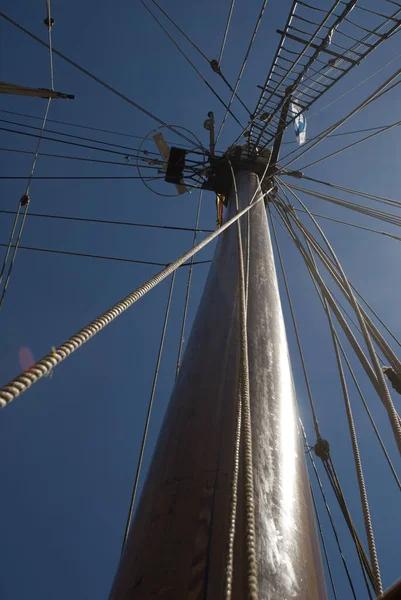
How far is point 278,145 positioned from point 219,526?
21.9ft

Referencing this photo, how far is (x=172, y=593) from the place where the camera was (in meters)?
1.13

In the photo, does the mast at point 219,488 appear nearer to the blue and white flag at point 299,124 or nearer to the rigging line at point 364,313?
the rigging line at point 364,313

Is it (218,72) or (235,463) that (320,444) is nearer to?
(235,463)

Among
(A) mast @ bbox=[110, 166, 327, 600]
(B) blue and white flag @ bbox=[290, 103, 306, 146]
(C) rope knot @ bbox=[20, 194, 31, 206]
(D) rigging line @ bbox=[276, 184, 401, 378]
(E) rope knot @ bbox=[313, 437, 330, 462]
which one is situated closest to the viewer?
(A) mast @ bbox=[110, 166, 327, 600]

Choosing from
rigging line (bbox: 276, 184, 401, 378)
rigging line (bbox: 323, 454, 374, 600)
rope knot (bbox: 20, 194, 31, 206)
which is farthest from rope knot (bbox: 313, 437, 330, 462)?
rope knot (bbox: 20, 194, 31, 206)

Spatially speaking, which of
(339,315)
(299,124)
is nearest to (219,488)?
(339,315)

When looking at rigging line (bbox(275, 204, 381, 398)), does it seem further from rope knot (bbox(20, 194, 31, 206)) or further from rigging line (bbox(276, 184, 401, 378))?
rope knot (bbox(20, 194, 31, 206))

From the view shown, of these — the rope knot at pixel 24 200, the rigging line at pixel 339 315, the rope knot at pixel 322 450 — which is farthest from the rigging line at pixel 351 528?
the rope knot at pixel 24 200

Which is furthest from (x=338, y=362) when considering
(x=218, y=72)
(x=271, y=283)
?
(x=218, y=72)

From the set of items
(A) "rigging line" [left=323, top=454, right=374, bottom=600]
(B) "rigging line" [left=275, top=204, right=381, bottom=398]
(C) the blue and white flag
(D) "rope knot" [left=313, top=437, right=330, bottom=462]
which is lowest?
(A) "rigging line" [left=323, top=454, right=374, bottom=600]

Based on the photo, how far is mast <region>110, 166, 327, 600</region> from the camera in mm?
1180

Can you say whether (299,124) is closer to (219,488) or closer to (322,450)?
(322,450)

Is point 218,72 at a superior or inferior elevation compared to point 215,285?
superior

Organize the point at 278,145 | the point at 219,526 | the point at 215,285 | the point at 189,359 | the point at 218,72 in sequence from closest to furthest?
the point at 219,526 → the point at 189,359 → the point at 215,285 → the point at 278,145 → the point at 218,72
